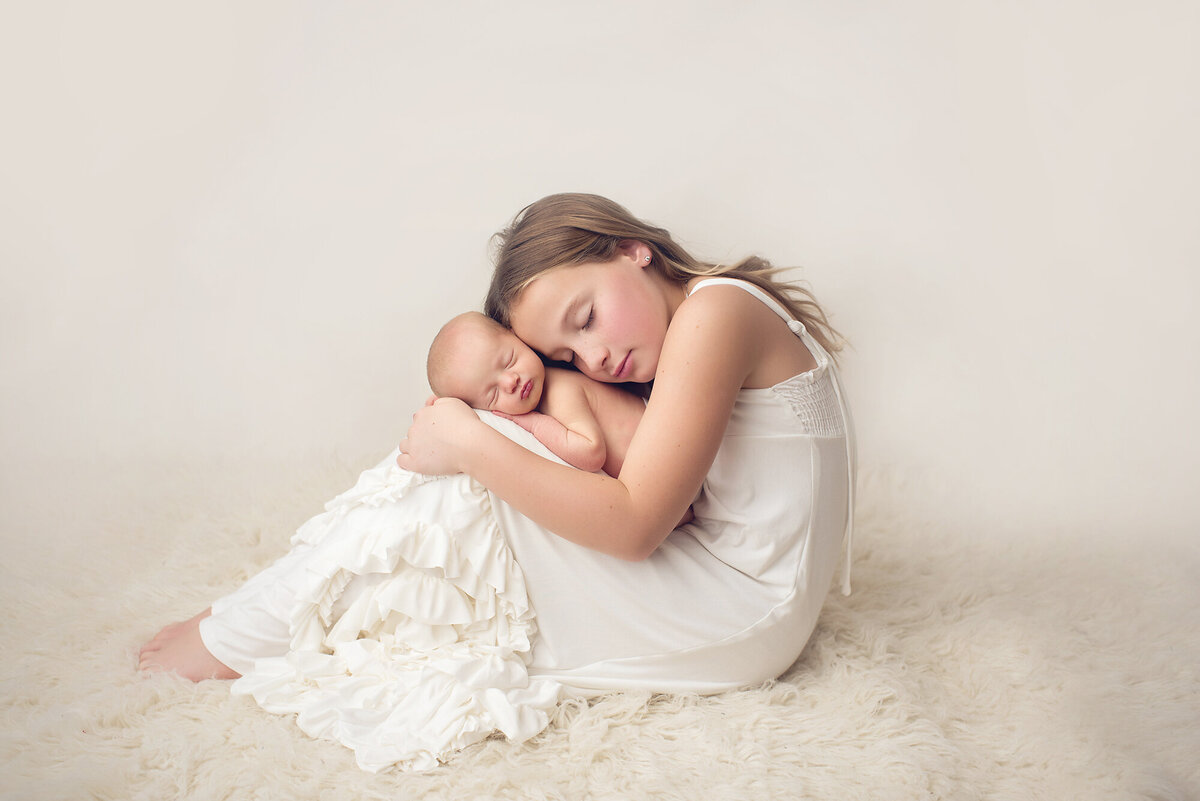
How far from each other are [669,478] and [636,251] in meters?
0.48

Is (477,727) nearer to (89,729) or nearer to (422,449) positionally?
(422,449)

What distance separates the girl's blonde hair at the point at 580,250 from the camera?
1.58 metres

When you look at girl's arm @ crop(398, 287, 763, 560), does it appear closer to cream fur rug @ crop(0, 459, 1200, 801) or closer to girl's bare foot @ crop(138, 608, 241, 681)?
cream fur rug @ crop(0, 459, 1200, 801)

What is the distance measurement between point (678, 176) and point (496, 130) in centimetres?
55

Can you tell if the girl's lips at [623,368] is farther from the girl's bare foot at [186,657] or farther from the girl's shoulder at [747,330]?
the girl's bare foot at [186,657]

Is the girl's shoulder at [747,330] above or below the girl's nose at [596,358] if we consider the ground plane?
above

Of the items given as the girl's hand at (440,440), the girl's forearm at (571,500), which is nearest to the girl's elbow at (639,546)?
the girl's forearm at (571,500)

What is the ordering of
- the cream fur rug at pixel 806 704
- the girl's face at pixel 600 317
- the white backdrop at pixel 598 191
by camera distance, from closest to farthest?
the cream fur rug at pixel 806 704
the girl's face at pixel 600 317
the white backdrop at pixel 598 191

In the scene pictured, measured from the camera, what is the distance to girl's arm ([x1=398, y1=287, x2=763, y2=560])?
1.36m

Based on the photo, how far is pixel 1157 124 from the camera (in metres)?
2.43

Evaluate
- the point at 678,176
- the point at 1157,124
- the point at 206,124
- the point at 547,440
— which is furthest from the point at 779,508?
the point at 206,124

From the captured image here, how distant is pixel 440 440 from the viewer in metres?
1.44

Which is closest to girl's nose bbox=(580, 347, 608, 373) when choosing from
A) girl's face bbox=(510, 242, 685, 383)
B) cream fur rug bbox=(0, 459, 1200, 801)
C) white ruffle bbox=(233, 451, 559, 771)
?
girl's face bbox=(510, 242, 685, 383)

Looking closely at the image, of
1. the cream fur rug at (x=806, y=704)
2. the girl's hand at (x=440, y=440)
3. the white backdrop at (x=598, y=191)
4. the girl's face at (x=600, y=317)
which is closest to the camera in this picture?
the cream fur rug at (x=806, y=704)
